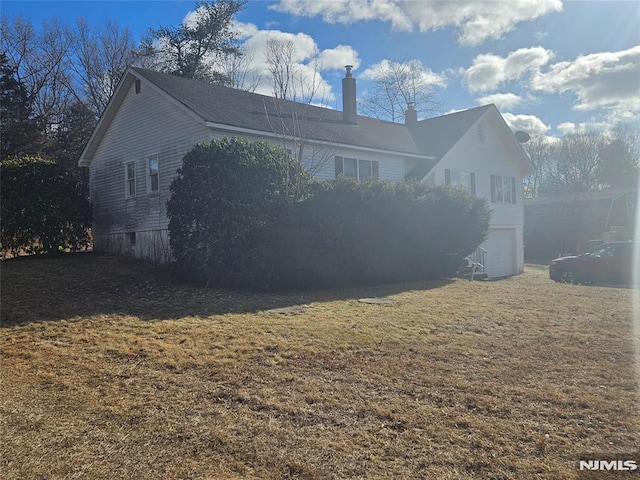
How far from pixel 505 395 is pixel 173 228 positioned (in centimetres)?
864

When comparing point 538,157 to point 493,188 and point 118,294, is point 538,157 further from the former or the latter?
point 118,294

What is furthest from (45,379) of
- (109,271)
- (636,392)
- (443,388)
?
(109,271)

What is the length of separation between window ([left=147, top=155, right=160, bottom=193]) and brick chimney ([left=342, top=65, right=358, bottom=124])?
26.4 feet

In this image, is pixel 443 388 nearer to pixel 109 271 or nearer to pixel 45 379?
pixel 45 379

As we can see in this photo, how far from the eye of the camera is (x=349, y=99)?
20250mm

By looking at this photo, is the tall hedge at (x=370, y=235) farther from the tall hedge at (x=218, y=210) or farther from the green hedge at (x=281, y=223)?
the tall hedge at (x=218, y=210)

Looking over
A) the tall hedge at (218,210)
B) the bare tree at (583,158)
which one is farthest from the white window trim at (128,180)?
the bare tree at (583,158)

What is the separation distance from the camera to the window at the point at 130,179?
16.9 metres

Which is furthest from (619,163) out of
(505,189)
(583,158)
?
(505,189)

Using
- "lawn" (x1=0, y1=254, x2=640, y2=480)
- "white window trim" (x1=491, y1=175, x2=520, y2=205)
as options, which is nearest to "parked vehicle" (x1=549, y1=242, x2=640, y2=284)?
"white window trim" (x1=491, y1=175, x2=520, y2=205)

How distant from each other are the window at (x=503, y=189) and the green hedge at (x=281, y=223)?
33.7 ft

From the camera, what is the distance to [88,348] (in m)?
6.31

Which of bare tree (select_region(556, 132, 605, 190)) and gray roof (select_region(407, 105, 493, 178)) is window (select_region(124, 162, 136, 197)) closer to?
gray roof (select_region(407, 105, 493, 178))

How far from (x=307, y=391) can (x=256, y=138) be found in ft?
36.6
